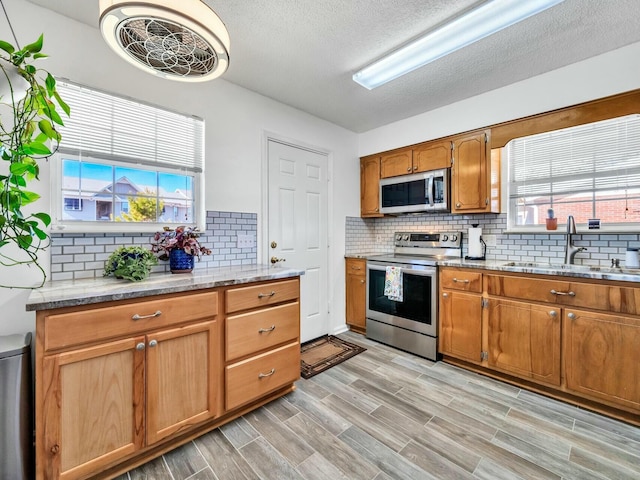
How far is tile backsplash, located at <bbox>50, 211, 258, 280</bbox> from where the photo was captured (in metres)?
1.77

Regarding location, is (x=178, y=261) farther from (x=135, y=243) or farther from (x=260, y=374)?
(x=260, y=374)

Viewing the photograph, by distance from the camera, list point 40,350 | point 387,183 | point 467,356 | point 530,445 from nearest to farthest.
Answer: point 40,350 < point 530,445 < point 467,356 < point 387,183

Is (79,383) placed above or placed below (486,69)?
below

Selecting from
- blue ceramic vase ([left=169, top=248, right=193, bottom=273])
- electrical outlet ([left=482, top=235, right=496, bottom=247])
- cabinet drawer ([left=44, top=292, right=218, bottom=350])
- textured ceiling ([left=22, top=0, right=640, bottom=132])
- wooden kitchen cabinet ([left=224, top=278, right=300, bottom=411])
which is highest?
textured ceiling ([left=22, top=0, right=640, bottom=132])

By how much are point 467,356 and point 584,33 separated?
254cm

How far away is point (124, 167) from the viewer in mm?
2047

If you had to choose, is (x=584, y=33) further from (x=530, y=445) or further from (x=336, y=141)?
(x=530, y=445)

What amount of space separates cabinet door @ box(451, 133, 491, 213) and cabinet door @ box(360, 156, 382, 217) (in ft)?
3.06

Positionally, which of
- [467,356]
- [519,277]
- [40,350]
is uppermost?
[519,277]

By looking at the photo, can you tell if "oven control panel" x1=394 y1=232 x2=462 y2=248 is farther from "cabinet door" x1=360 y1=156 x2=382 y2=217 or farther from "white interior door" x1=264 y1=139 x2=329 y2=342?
"white interior door" x1=264 y1=139 x2=329 y2=342

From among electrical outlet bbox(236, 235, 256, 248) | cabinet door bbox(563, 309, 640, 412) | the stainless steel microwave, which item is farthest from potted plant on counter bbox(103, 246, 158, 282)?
cabinet door bbox(563, 309, 640, 412)

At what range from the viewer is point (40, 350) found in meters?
1.26

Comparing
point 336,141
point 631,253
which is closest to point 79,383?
point 336,141

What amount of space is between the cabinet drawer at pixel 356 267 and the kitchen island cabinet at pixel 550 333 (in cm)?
97
